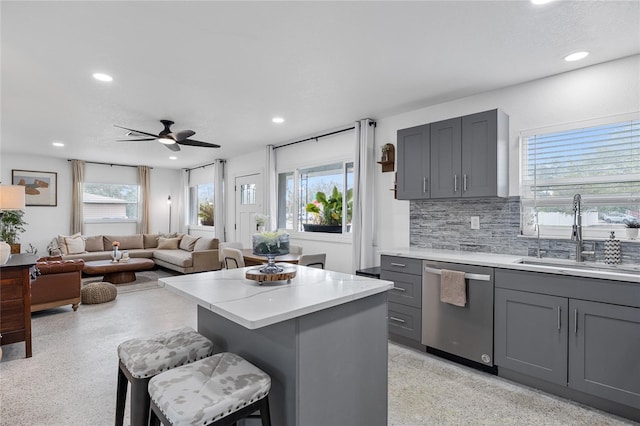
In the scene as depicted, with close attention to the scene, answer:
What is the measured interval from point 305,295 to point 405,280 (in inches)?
73.7

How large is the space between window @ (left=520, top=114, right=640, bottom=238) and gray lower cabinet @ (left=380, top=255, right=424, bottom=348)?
1.12 meters

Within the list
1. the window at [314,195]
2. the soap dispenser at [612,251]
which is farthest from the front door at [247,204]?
the soap dispenser at [612,251]

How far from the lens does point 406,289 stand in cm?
319

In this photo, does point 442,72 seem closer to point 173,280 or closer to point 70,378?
point 173,280

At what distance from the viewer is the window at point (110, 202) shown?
305 inches

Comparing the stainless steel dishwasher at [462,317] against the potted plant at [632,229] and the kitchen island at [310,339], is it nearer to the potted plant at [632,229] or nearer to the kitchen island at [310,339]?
the potted plant at [632,229]

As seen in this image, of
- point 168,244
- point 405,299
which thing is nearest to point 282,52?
point 405,299

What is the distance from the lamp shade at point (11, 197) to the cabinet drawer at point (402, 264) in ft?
12.3

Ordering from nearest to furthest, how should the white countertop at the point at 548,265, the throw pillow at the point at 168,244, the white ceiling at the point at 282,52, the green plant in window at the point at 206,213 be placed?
the white ceiling at the point at 282,52 < the white countertop at the point at 548,265 < the throw pillow at the point at 168,244 < the green plant in window at the point at 206,213

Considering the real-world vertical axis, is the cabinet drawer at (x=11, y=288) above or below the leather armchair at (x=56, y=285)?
above

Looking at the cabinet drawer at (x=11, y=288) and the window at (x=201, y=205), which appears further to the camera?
the window at (x=201, y=205)

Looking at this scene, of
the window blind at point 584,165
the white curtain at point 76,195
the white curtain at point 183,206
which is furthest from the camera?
the white curtain at point 183,206

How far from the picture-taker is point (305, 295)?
1588 mm

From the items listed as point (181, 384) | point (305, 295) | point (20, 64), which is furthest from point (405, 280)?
point (20, 64)
